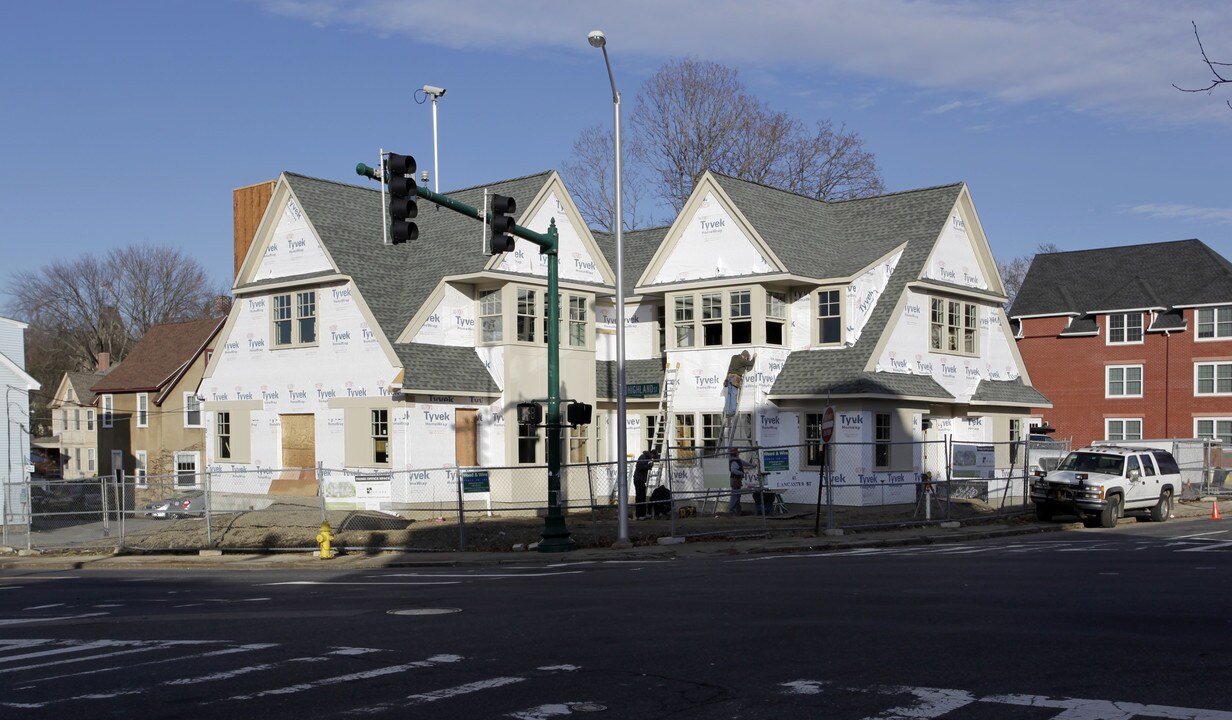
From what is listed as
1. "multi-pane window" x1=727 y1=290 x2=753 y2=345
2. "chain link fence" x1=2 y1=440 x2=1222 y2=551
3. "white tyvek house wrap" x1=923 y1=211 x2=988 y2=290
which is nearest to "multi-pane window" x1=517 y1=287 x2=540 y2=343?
"chain link fence" x1=2 y1=440 x2=1222 y2=551

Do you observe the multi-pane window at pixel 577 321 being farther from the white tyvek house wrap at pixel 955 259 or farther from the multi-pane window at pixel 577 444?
the white tyvek house wrap at pixel 955 259

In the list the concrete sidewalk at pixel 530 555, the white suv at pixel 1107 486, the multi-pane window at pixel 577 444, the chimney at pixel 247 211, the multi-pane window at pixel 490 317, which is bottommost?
→ the concrete sidewalk at pixel 530 555

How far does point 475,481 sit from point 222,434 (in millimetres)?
10984

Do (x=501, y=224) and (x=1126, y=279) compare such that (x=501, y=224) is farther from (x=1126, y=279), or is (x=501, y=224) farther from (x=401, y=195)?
(x=1126, y=279)

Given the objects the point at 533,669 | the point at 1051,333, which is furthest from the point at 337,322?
the point at 1051,333

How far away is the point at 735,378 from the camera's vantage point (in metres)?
34.4

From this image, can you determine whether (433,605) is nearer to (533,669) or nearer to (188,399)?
(533,669)

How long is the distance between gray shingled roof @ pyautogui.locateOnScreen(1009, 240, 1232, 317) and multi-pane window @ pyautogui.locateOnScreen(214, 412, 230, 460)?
40.9 m

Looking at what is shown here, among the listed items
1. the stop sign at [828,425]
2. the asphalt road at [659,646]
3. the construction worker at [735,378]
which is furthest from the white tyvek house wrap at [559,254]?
the asphalt road at [659,646]

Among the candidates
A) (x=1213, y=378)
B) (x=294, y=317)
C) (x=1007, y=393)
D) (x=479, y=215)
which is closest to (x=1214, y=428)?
(x=1213, y=378)

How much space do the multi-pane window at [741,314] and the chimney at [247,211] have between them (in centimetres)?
1612

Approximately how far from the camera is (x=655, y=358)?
1510 inches

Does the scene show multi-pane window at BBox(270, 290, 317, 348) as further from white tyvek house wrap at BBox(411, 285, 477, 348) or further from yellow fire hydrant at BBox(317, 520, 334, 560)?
yellow fire hydrant at BBox(317, 520, 334, 560)

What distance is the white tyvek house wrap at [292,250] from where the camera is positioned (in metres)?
35.3
